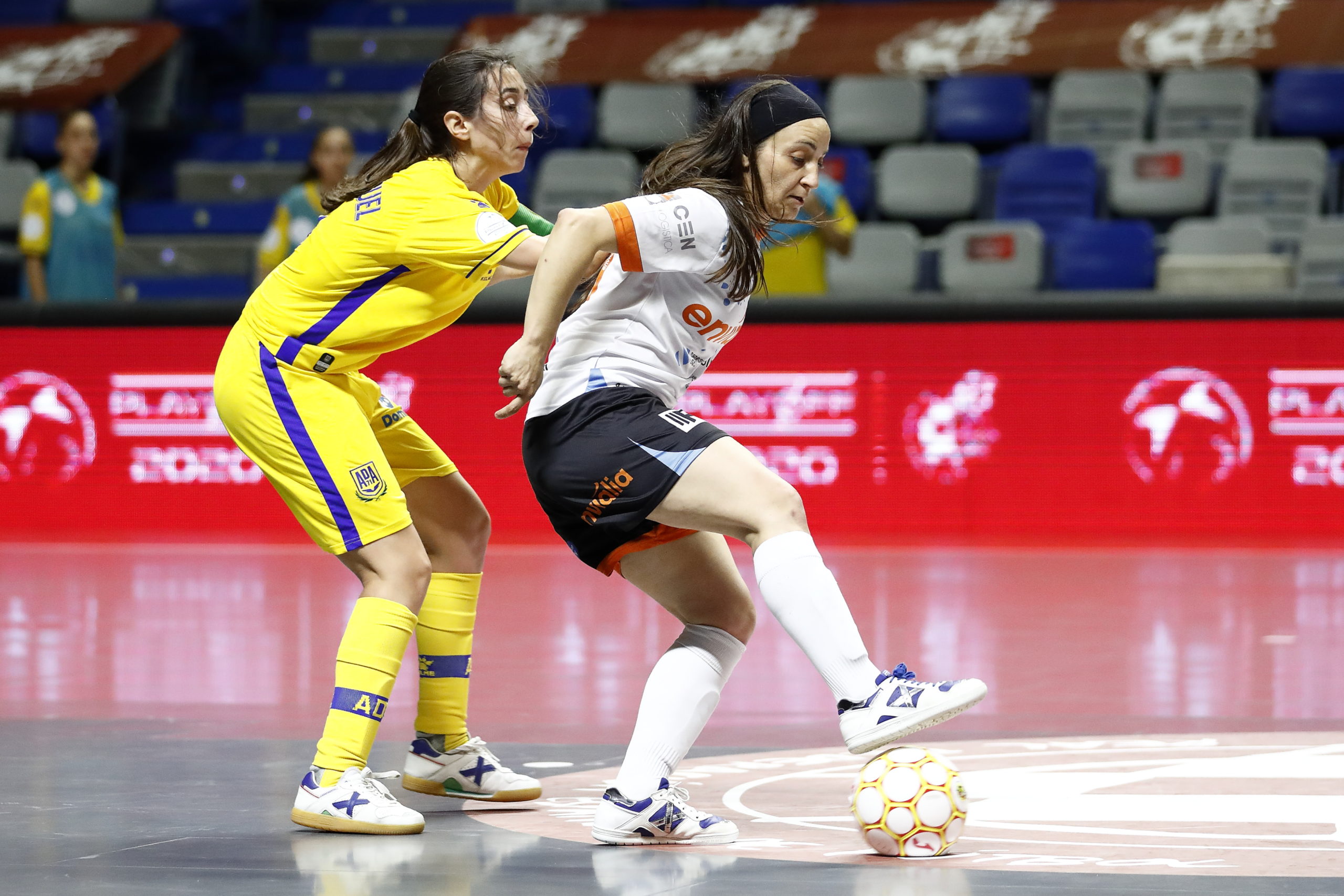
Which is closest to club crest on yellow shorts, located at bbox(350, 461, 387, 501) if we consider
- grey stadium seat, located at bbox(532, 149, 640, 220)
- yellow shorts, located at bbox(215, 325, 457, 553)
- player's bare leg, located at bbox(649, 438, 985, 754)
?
yellow shorts, located at bbox(215, 325, 457, 553)

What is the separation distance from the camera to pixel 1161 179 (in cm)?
1267

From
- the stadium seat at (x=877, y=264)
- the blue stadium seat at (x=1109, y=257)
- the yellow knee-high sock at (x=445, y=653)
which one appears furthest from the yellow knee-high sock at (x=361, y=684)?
the blue stadium seat at (x=1109, y=257)

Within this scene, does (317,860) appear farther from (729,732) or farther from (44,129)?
(44,129)

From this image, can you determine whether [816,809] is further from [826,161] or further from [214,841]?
[826,161]

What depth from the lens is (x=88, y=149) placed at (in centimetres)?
1173

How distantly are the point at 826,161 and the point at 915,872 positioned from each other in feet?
32.9

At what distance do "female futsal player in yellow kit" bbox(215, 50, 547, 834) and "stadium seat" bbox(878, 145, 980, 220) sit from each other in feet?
29.7

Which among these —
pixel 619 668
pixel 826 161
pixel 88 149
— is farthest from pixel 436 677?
pixel 826 161

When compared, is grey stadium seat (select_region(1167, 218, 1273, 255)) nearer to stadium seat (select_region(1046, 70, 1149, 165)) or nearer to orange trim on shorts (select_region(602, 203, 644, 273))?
stadium seat (select_region(1046, 70, 1149, 165))

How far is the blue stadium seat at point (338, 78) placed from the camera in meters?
16.1

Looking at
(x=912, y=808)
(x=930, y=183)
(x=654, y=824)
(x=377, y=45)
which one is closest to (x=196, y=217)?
(x=377, y=45)

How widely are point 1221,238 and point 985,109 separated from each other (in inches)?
99.6

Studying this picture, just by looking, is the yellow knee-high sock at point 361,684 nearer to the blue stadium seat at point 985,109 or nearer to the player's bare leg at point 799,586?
the player's bare leg at point 799,586

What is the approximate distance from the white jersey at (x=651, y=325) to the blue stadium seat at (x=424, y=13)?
509 inches
